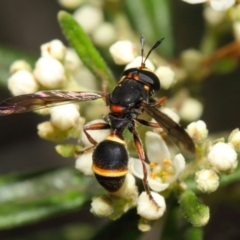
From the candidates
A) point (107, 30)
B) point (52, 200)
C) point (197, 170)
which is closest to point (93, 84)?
point (107, 30)

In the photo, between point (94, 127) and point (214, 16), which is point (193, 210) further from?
point (214, 16)

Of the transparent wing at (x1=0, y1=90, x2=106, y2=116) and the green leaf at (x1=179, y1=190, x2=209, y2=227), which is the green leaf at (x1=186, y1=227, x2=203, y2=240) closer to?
the green leaf at (x1=179, y1=190, x2=209, y2=227)

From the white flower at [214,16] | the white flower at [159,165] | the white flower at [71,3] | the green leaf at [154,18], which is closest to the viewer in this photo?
the white flower at [159,165]

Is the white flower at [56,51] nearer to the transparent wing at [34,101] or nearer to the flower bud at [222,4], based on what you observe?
the transparent wing at [34,101]

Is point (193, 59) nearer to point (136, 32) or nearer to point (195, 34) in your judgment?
point (136, 32)

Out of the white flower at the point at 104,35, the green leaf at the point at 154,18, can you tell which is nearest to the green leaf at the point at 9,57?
the white flower at the point at 104,35

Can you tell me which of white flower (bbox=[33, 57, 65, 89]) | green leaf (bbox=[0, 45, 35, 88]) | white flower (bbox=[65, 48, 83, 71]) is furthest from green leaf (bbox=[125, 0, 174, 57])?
white flower (bbox=[33, 57, 65, 89])

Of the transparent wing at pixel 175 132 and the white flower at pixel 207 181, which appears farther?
the white flower at pixel 207 181
